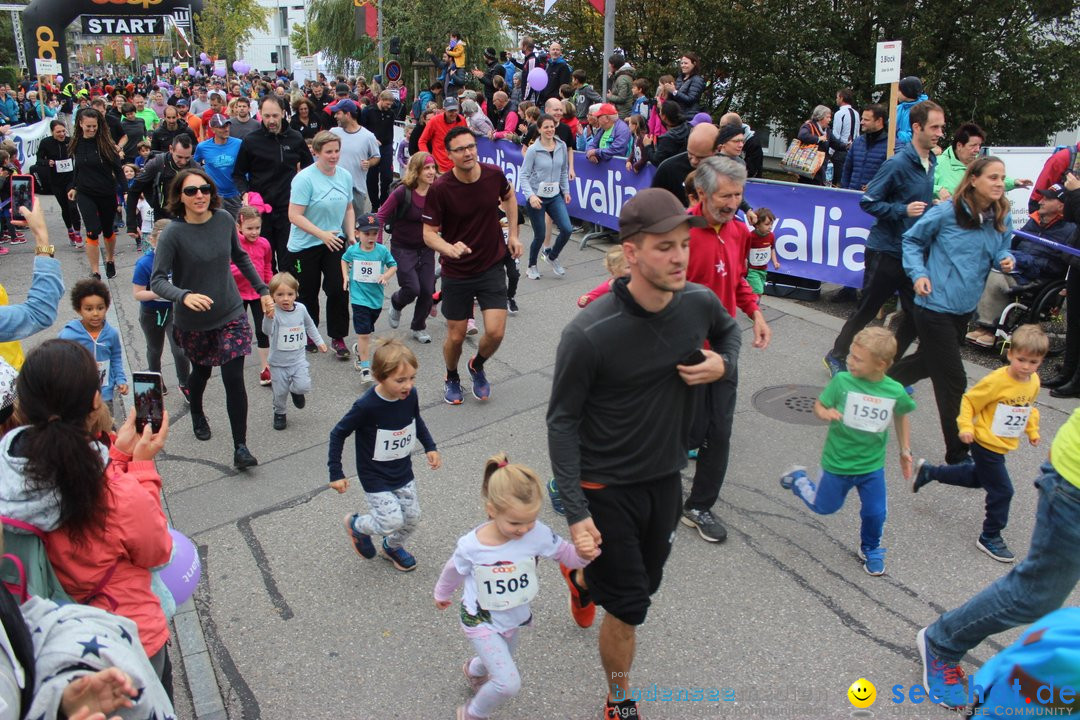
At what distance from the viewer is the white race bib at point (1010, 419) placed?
166 inches

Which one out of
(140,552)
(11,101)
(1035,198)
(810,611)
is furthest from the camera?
(11,101)

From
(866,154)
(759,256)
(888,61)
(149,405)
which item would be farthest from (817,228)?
(149,405)

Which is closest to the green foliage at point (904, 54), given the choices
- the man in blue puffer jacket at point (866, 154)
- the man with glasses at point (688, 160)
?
the man in blue puffer jacket at point (866, 154)

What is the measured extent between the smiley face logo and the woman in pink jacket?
2533 millimetres

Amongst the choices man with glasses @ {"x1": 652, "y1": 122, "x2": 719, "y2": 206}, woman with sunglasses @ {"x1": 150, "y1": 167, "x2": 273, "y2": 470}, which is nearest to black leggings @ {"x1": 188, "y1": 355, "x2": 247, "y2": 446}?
woman with sunglasses @ {"x1": 150, "y1": 167, "x2": 273, "y2": 470}

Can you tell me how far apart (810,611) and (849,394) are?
40.6 inches

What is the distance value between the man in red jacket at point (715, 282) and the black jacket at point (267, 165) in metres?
4.87

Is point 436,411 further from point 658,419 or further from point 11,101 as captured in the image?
point 11,101

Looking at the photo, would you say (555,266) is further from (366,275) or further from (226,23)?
(226,23)

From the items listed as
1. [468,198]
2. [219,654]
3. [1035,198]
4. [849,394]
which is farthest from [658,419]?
[1035,198]

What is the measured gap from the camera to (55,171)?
36.9ft

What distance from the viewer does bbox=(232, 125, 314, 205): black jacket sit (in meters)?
A: 8.06

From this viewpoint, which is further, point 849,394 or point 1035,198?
point 1035,198

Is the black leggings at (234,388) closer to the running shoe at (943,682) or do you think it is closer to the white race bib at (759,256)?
the white race bib at (759,256)
